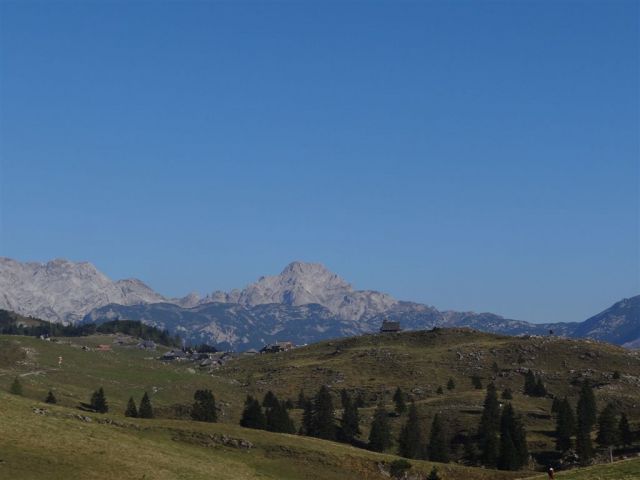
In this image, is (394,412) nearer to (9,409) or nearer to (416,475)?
(416,475)

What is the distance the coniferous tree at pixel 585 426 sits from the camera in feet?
406

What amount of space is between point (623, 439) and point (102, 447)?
9457 centimetres

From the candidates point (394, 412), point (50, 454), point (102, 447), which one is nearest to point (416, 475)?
point (102, 447)

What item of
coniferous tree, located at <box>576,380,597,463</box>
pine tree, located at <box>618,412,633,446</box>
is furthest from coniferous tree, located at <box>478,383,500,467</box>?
pine tree, located at <box>618,412,633,446</box>

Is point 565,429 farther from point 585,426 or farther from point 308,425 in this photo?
point 308,425

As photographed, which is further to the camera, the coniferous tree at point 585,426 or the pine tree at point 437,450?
the pine tree at point 437,450

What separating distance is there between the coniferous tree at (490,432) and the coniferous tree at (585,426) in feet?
45.5

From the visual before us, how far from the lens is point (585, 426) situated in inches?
5157

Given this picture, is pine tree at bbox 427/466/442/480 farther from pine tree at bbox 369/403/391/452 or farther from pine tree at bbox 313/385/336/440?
pine tree at bbox 313/385/336/440

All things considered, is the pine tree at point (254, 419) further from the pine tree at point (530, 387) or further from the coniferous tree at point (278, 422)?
the pine tree at point (530, 387)

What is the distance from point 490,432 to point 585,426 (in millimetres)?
17741

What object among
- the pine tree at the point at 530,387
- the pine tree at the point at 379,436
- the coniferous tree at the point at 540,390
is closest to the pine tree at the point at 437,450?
the pine tree at the point at 379,436

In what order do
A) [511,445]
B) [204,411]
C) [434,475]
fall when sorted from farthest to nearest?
[204,411] → [511,445] → [434,475]

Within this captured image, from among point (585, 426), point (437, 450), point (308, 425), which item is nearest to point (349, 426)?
point (308, 425)
